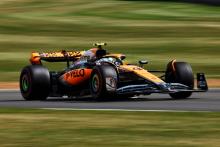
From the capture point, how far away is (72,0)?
2702 inches

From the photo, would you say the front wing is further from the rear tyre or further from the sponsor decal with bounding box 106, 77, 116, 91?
the rear tyre

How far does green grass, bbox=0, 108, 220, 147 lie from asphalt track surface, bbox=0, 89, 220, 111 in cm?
139

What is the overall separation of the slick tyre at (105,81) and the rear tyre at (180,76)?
164 cm

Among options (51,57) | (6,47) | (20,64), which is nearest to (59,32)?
(6,47)

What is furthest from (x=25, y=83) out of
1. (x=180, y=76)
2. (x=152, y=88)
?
(x=180, y=76)

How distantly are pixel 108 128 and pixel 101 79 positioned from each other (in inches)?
215

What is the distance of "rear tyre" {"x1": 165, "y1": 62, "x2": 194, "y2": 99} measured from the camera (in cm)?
1823

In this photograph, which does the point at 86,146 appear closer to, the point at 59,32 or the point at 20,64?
the point at 20,64

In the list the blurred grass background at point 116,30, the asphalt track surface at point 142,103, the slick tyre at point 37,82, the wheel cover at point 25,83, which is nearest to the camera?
the asphalt track surface at point 142,103

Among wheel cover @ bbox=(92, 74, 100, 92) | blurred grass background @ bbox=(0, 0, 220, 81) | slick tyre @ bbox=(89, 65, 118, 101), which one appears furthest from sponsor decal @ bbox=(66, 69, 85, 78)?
blurred grass background @ bbox=(0, 0, 220, 81)

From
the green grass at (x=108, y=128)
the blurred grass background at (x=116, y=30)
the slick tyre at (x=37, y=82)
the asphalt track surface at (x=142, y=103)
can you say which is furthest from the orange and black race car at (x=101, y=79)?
the blurred grass background at (x=116, y=30)

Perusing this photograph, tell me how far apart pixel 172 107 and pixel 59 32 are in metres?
33.1

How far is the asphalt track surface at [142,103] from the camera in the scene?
1574 centimetres

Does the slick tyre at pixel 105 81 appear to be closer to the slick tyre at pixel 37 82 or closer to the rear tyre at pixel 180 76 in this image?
the slick tyre at pixel 37 82
